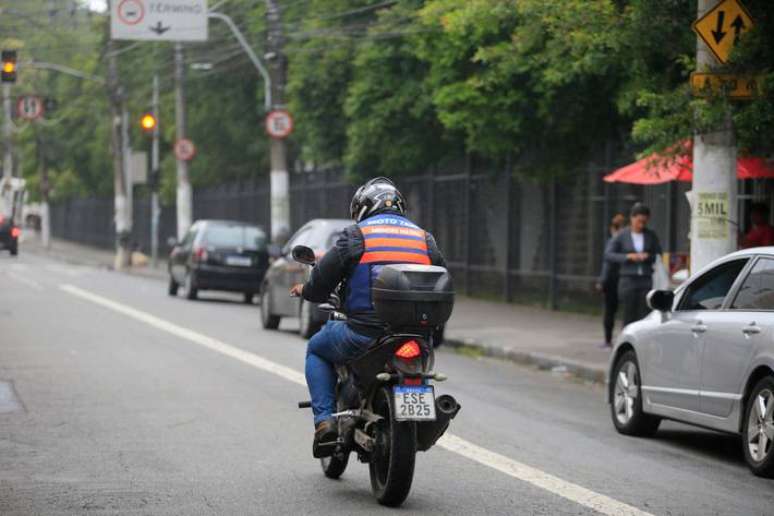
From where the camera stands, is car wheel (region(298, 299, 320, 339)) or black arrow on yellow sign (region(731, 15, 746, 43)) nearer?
black arrow on yellow sign (region(731, 15, 746, 43))

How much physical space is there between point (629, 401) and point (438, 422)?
14.5ft

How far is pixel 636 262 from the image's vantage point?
714 inches

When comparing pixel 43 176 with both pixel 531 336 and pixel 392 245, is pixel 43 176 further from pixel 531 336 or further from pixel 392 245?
pixel 392 245

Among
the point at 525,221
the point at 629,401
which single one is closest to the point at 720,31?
the point at 629,401

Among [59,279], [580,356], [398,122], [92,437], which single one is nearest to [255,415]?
[92,437]

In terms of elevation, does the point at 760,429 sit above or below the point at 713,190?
below

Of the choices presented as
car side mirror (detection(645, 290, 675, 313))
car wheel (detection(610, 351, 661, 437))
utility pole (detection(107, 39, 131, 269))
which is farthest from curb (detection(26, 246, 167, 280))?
car side mirror (detection(645, 290, 675, 313))

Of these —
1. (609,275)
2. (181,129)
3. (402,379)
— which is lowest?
(609,275)

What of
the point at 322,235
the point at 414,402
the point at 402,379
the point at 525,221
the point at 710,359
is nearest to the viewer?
the point at 414,402

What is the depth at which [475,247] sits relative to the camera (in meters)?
31.8

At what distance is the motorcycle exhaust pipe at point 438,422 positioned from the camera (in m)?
8.27

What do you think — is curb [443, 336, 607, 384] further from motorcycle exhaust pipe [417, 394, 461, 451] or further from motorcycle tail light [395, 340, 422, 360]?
motorcycle tail light [395, 340, 422, 360]

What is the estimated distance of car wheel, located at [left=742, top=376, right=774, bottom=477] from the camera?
10016 millimetres

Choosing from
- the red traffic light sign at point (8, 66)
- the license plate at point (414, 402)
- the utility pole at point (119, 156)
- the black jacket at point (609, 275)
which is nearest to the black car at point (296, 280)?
the black jacket at point (609, 275)
